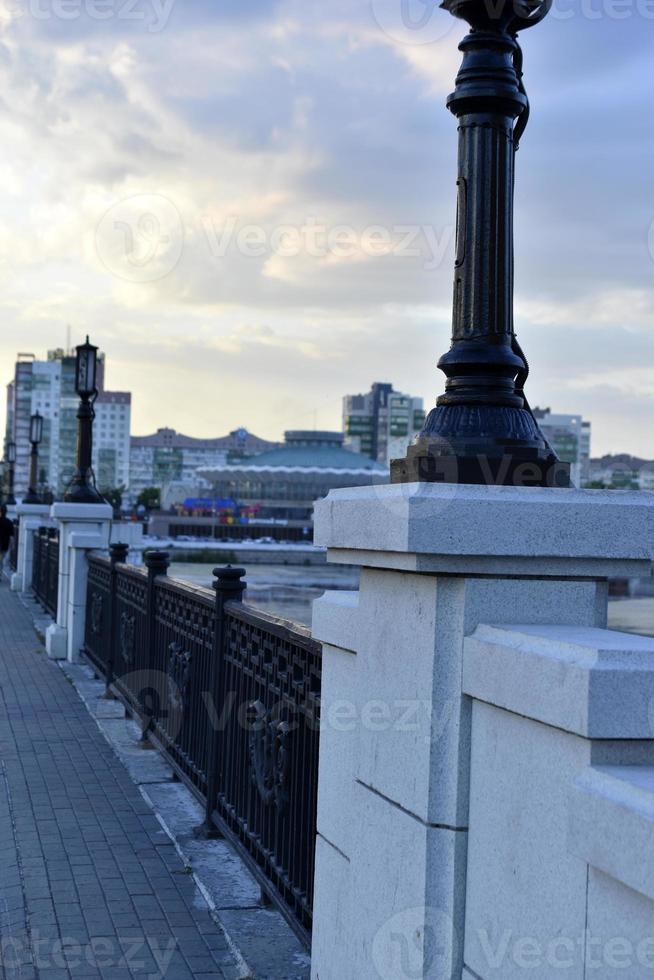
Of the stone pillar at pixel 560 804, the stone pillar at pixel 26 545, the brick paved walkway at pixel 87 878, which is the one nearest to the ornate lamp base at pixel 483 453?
the stone pillar at pixel 560 804

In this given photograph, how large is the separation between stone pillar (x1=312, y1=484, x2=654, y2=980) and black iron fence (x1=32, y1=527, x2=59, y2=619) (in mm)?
15213

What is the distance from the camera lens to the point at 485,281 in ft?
11.1

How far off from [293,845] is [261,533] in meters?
134

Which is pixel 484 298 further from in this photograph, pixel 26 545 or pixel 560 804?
pixel 26 545

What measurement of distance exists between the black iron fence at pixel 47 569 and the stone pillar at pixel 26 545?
80 centimetres

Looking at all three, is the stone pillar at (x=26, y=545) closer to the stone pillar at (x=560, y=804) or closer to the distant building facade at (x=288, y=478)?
the stone pillar at (x=560, y=804)

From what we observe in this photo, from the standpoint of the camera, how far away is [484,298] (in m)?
3.41

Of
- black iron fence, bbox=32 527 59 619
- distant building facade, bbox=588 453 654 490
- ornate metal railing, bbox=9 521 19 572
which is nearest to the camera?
distant building facade, bbox=588 453 654 490

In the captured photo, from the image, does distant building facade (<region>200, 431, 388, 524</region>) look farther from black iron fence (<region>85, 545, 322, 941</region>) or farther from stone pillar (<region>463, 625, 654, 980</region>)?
stone pillar (<region>463, 625, 654, 980</region>)

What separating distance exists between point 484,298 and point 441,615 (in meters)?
0.97

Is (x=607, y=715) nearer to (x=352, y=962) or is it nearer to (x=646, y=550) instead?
(x=646, y=550)

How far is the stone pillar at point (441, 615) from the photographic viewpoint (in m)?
2.98

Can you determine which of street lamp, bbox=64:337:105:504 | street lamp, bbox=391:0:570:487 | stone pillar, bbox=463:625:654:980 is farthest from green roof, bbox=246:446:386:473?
stone pillar, bbox=463:625:654:980

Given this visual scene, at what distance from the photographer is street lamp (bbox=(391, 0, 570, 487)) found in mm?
3268
